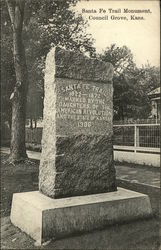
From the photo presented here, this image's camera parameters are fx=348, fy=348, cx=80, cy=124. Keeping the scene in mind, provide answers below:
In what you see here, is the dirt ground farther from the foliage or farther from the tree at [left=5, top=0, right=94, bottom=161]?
the foliage

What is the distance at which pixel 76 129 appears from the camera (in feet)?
15.7

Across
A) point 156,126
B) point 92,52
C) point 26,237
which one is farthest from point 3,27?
point 26,237

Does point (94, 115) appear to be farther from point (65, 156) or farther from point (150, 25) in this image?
point (150, 25)

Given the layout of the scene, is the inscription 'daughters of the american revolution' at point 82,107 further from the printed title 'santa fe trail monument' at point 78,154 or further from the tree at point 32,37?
the tree at point 32,37

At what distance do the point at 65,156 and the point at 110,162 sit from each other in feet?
2.50

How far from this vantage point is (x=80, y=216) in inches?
165

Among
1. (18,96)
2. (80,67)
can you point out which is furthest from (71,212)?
(18,96)

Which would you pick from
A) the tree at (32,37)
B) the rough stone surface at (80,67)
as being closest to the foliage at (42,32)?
the tree at (32,37)

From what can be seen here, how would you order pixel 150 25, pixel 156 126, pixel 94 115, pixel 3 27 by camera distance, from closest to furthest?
pixel 150 25, pixel 94 115, pixel 156 126, pixel 3 27

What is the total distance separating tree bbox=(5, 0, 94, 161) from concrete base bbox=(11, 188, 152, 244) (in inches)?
251

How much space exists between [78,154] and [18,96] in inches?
265

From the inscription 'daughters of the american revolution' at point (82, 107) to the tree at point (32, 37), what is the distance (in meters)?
6.23

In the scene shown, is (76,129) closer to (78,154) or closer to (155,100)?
(78,154)

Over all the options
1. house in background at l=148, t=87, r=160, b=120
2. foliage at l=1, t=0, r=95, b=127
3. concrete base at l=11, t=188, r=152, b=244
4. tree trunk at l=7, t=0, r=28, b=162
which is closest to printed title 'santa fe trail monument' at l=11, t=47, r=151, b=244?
concrete base at l=11, t=188, r=152, b=244
